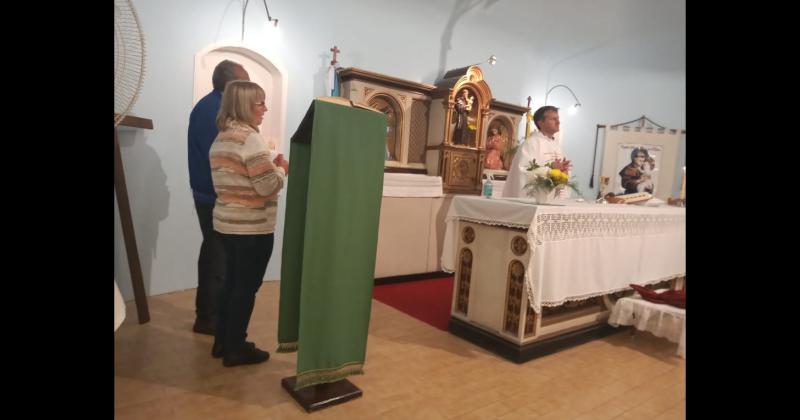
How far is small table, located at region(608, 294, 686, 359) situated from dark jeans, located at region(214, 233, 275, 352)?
274 cm

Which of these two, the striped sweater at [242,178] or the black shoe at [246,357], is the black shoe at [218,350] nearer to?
the black shoe at [246,357]

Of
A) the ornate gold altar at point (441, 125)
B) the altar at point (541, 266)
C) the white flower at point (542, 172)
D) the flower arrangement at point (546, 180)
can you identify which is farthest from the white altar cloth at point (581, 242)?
the ornate gold altar at point (441, 125)

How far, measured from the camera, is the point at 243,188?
2.57m

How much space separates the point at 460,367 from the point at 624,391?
99cm

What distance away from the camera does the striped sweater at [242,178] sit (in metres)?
2.52

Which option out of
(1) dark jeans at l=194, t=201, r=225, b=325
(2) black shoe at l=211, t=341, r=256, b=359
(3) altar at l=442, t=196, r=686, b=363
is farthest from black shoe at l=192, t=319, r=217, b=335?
(3) altar at l=442, t=196, r=686, b=363

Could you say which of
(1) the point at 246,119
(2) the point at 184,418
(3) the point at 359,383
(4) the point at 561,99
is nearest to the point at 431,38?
(4) the point at 561,99

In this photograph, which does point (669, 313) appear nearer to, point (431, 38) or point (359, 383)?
point (359, 383)

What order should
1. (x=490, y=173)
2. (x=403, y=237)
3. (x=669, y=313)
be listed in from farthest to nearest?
1. (x=490, y=173)
2. (x=403, y=237)
3. (x=669, y=313)

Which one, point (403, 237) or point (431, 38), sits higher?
point (431, 38)

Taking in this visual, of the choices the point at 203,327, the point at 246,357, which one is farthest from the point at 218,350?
the point at 203,327

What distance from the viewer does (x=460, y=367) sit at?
3.06m

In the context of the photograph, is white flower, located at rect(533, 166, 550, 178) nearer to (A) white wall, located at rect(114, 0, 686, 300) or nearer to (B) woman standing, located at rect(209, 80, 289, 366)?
(B) woman standing, located at rect(209, 80, 289, 366)

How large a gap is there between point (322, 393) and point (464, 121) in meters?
4.33
